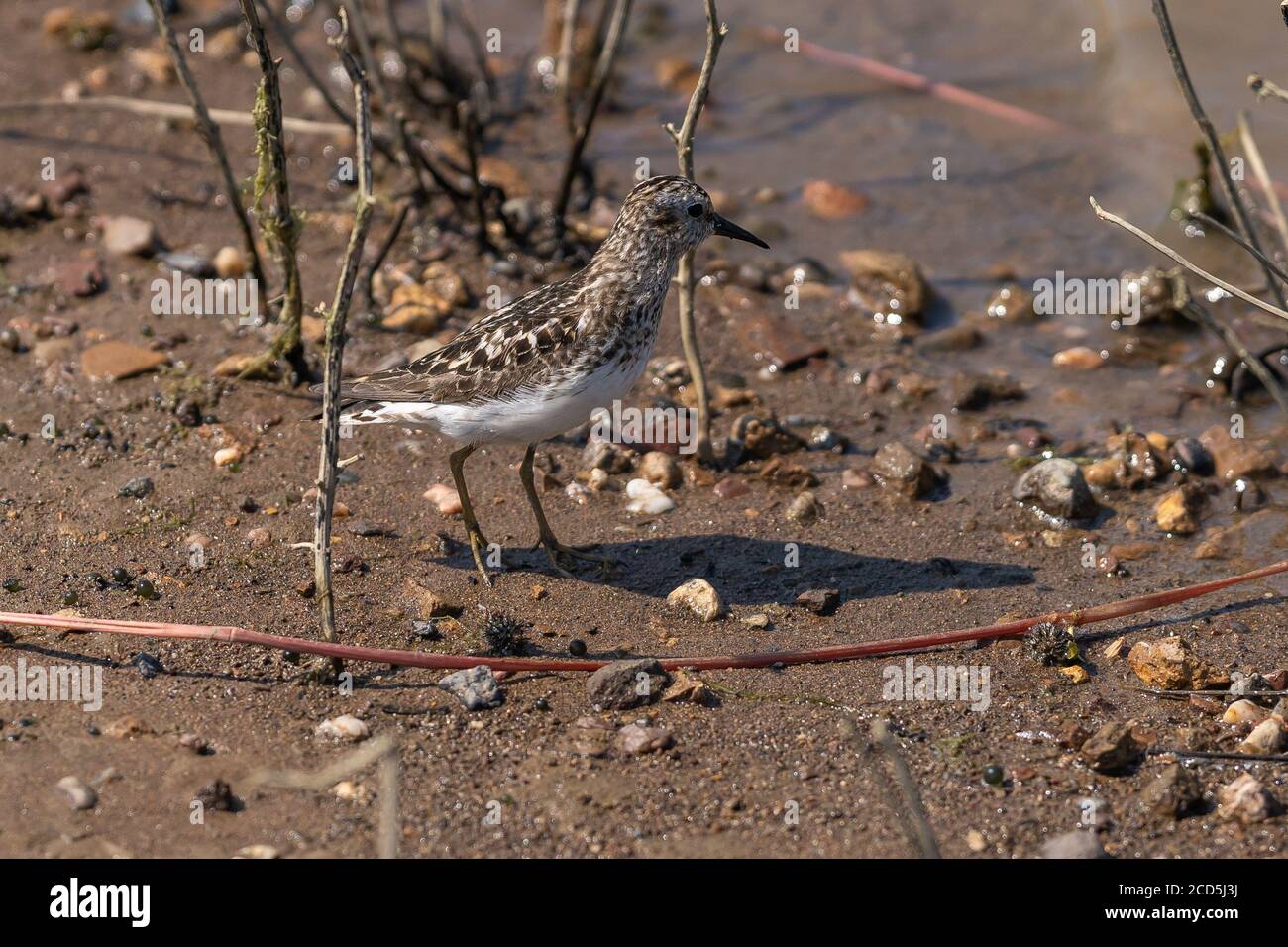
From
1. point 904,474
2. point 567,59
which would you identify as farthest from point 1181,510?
point 567,59

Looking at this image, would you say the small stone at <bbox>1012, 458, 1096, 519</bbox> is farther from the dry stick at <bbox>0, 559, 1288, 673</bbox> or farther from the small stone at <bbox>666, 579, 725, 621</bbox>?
the small stone at <bbox>666, 579, 725, 621</bbox>

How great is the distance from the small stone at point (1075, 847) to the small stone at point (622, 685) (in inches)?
67.0

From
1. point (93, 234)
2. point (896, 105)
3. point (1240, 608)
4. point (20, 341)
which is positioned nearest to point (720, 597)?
point (1240, 608)

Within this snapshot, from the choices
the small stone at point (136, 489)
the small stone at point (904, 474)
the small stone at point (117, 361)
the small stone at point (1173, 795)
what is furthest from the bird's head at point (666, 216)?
the small stone at point (1173, 795)

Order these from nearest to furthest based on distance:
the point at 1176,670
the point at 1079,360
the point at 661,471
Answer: the point at 1176,670, the point at 661,471, the point at 1079,360

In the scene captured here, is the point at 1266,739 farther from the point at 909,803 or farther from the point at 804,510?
the point at 804,510

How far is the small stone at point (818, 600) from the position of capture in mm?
6742

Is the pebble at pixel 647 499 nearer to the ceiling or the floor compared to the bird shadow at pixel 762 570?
nearer to the ceiling

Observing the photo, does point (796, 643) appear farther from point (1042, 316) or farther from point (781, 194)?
point (781, 194)

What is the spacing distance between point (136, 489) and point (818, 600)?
3.55 metres

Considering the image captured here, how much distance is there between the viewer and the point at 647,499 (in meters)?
7.70

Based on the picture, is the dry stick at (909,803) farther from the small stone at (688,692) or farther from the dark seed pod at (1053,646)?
the dark seed pod at (1053,646)

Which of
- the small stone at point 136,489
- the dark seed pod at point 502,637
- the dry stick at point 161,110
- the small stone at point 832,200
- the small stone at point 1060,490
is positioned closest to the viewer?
the dark seed pod at point 502,637

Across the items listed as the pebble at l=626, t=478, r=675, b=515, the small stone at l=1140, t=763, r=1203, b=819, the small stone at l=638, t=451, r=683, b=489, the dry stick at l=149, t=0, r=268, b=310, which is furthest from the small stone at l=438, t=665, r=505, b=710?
the dry stick at l=149, t=0, r=268, b=310
